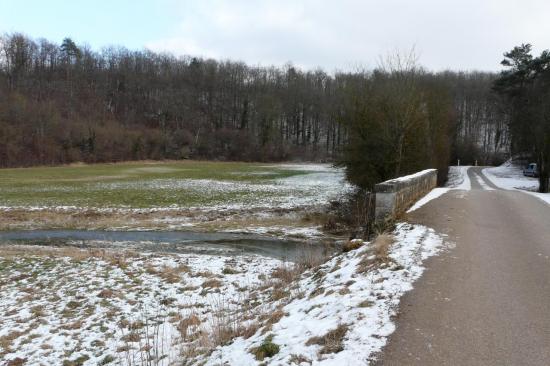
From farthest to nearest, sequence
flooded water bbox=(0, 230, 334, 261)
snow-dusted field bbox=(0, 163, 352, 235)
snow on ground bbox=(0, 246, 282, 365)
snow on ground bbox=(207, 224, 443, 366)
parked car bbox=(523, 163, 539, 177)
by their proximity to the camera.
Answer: parked car bbox=(523, 163, 539, 177) < snow-dusted field bbox=(0, 163, 352, 235) < flooded water bbox=(0, 230, 334, 261) < snow on ground bbox=(0, 246, 282, 365) < snow on ground bbox=(207, 224, 443, 366)

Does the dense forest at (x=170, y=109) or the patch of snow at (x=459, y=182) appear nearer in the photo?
the patch of snow at (x=459, y=182)

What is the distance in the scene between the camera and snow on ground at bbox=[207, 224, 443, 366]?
443 centimetres

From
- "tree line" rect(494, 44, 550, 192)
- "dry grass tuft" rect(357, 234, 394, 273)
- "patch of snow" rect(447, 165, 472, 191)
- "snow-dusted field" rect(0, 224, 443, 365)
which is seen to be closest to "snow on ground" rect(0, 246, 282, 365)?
→ "snow-dusted field" rect(0, 224, 443, 365)

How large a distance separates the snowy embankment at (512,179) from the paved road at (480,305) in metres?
29.4

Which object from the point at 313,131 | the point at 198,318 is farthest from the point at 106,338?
the point at 313,131

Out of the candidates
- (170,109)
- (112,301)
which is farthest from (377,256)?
(170,109)

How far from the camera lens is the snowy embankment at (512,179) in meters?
37.2

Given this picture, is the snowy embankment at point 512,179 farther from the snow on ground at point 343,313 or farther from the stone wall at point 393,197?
the snow on ground at point 343,313

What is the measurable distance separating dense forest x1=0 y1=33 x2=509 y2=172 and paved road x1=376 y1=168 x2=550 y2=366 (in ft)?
199

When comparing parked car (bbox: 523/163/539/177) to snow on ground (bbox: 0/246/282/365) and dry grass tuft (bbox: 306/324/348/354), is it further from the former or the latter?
dry grass tuft (bbox: 306/324/348/354)

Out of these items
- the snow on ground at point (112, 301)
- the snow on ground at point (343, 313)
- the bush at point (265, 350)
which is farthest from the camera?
the snow on ground at point (112, 301)

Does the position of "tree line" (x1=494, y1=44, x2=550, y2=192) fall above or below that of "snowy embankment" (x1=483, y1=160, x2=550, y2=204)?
→ above

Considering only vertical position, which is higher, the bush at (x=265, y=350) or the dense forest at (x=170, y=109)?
the dense forest at (x=170, y=109)

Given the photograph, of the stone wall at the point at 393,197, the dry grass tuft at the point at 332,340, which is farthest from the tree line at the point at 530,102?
the dry grass tuft at the point at 332,340
